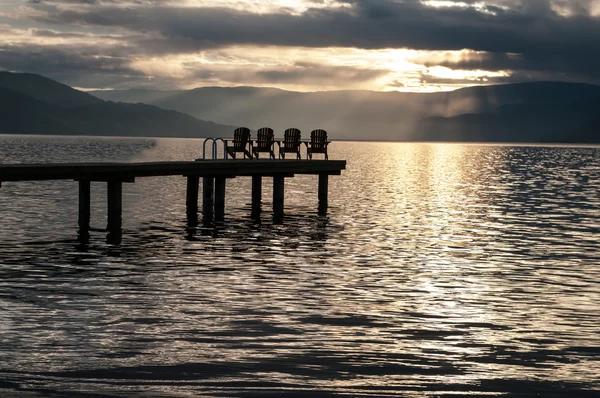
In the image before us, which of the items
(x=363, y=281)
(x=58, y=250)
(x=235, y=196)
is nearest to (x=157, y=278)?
(x=363, y=281)

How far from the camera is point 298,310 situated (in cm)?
1354

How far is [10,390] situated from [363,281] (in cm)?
862

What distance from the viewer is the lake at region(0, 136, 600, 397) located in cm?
973

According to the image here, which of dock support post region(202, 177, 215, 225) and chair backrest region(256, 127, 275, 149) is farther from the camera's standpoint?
chair backrest region(256, 127, 275, 149)

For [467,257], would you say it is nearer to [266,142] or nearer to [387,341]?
[387,341]

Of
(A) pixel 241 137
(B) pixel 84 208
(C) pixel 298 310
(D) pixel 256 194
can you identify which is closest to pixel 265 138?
(A) pixel 241 137

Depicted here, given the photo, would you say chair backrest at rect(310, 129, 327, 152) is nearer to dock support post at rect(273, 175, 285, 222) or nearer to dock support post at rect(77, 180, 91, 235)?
dock support post at rect(273, 175, 285, 222)

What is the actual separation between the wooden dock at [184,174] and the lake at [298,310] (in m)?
0.91

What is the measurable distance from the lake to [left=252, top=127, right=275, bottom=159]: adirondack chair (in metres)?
5.54

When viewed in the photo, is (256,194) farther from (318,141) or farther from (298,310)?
(298,310)

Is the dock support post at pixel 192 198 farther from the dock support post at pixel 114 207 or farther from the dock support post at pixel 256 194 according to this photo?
the dock support post at pixel 114 207

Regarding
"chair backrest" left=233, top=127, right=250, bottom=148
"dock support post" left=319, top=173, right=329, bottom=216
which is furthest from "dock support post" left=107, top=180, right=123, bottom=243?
"dock support post" left=319, top=173, right=329, bottom=216

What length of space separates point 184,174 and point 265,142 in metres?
6.08

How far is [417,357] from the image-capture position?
10.8m
